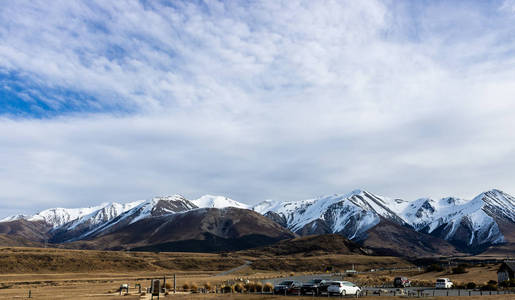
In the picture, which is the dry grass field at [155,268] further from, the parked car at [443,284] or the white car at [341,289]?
the white car at [341,289]

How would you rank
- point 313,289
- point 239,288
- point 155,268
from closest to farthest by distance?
point 313,289
point 239,288
point 155,268

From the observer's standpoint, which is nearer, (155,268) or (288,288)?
(288,288)

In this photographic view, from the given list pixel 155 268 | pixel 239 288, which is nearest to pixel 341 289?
pixel 239 288

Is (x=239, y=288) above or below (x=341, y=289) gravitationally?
below

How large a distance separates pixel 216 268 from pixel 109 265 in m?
35.0

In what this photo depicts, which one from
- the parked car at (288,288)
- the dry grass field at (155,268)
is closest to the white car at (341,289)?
the parked car at (288,288)

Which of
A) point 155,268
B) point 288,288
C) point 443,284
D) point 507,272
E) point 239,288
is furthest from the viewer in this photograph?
point 155,268

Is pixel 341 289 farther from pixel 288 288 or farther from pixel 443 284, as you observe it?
pixel 443 284

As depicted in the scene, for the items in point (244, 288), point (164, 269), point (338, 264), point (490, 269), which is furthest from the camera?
point (338, 264)

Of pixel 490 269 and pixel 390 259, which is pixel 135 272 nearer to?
pixel 490 269

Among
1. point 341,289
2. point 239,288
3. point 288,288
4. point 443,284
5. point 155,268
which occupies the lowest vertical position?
point 155,268

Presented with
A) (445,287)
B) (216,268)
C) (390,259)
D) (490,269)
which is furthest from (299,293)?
(390,259)

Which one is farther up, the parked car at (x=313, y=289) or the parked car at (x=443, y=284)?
the parked car at (x=313, y=289)

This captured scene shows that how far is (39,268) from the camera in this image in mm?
121438
